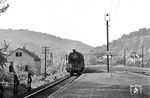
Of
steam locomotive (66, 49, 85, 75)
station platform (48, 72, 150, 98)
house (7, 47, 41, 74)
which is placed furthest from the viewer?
house (7, 47, 41, 74)

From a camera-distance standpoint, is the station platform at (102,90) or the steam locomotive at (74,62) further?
the steam locomotive at (74,62)

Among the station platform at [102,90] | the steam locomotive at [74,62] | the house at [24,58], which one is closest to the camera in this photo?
the station platform at [102,90]

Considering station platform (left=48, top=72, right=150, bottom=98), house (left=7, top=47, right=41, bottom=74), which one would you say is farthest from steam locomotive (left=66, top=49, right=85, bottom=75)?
house (left=7, top=47, right=41, bottom=74)

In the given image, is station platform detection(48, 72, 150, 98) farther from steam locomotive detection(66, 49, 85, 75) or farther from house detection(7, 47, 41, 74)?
house detection(7, 47, 41, 74)

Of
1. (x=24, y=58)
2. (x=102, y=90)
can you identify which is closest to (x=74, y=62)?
(x=102, y=90)

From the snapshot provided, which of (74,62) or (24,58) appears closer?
(74,62)

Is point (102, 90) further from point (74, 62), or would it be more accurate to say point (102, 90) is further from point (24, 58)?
point (24, 58)

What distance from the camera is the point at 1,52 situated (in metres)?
22.4

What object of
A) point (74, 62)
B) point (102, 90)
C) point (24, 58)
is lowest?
point (102, 90)

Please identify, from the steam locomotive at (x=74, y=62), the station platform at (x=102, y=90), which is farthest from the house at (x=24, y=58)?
the station platform at (x=102, y=90)

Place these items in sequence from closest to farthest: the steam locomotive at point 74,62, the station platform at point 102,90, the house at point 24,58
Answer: the station platform at point 102,90, the steam locomotive at point 74,62, the house at point 24,58

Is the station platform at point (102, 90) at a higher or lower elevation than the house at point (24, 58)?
lower

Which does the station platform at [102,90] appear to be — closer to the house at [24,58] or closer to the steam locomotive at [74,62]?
the steam locomotive at [74,62]

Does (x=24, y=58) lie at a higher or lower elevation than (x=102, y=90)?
higher
